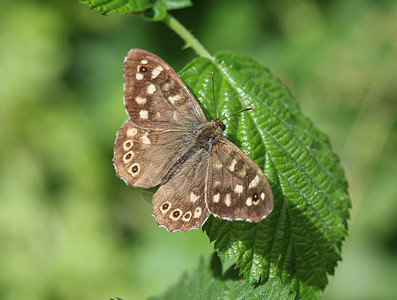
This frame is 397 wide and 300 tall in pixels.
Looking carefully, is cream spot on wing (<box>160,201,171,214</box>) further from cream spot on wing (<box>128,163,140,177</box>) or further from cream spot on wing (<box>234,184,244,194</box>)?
cream spot on wing (<box>234,184,244,194</box>)

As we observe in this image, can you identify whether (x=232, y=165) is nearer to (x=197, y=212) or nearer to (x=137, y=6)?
(x=197, y=212)

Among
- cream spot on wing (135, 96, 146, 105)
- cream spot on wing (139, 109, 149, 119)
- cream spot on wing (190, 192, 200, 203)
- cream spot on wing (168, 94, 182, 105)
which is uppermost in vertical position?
cream spot on wing (168, 94, 182, 105)

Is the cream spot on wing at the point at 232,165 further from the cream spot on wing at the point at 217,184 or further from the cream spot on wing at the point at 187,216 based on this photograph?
the cream spot on wing at the point at 187,216

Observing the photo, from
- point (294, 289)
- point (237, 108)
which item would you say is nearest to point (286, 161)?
point (237, 108)

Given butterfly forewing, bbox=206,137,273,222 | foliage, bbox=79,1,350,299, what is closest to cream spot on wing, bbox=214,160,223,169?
butterfly forewing, bbox=206,137,273,222

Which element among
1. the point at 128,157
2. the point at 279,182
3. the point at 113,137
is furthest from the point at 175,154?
the point at 113,137

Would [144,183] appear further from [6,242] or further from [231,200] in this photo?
[6,242]
